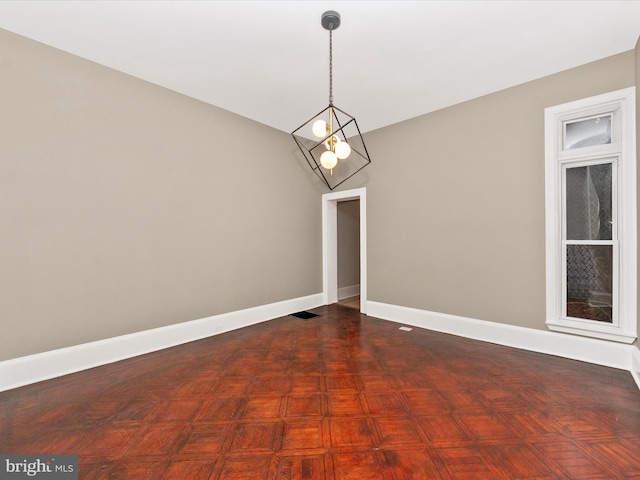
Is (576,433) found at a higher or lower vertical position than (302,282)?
lower

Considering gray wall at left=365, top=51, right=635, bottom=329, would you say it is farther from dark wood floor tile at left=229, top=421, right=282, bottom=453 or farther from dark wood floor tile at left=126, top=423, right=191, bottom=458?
dark wood floor tile at left=126, top=423, right=191, bottom=458

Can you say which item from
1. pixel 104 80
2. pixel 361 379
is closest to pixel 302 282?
pixel 361 379

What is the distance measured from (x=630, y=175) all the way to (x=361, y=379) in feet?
10.3

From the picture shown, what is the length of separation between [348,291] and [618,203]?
14.5ft

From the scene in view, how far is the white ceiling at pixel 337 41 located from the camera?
7.29ft

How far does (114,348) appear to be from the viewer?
2906mm

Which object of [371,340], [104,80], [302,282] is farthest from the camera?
[302,282]

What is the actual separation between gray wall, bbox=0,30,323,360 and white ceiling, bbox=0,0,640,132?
0.35 m

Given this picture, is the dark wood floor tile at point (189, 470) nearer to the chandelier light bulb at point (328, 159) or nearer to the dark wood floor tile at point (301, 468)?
the dark wood floor tile at point (301, 468)

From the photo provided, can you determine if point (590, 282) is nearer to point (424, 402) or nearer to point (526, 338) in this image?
point (526, 338)

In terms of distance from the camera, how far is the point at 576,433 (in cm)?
180

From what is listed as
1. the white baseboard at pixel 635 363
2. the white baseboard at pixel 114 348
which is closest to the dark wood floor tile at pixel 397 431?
the white baseboard at pixel 635 363

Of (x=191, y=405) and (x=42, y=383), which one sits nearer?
(x=191, y=405)

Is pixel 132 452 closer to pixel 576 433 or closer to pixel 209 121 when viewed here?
Answer: pixel 576 433
